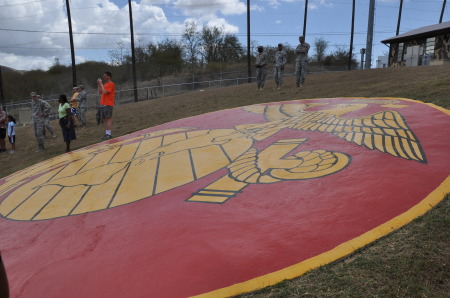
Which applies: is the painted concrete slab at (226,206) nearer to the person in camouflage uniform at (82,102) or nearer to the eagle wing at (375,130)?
the eagle wing at (375,130)

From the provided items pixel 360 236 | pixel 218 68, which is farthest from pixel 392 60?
pixel 360 236

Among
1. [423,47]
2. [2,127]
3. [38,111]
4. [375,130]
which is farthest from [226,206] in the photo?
[423,47]

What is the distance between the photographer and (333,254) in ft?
8.83

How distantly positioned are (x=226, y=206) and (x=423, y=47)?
1106 inches

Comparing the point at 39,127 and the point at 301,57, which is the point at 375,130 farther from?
the point at 39,127

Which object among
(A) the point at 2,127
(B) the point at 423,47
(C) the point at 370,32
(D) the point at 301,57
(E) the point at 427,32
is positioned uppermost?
(E) the point at 427,32

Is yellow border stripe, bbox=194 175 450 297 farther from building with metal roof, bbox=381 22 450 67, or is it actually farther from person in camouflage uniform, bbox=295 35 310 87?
building with metal roof, bbox=381 22 450 67

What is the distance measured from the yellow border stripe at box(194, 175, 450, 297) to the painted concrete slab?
0.04 ft

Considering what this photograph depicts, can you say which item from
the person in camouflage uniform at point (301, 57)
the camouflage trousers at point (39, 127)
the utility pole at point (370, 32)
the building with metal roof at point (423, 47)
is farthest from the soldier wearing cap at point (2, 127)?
the building with metal roof at point (423, 47)

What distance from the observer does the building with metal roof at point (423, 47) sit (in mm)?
23531

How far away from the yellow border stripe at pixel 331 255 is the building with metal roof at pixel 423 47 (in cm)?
2432

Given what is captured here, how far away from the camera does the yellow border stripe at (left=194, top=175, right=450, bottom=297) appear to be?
250 centimetres

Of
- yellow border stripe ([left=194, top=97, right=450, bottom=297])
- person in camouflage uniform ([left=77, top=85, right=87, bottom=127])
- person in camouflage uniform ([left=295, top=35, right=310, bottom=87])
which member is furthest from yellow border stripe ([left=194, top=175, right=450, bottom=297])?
person in camouflage uniform ([left=77, top=85, right=87, bottom=127])

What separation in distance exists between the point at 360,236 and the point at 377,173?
4.14ft
